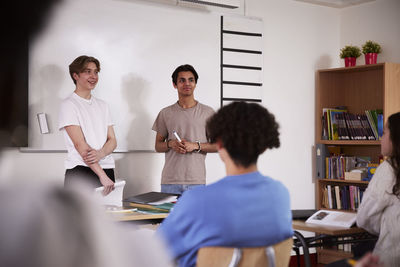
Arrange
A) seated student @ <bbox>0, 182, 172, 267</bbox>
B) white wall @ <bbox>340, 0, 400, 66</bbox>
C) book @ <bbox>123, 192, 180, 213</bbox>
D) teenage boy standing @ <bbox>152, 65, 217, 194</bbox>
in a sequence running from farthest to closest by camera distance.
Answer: white wall @ <bbox>340, 0, 400, 66</bbox> → teenage boy standing @ <bbox>152, 65, 217, 194</bbox> → book @ <bbox>123, 192, 180, 213</bbox> → seated student @ <bbox>0, 182, 172, 267</bbox>

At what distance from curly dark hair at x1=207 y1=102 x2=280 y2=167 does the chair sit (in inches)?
14.1

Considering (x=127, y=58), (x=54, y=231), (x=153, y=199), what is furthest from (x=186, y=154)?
(x=54, y=231)

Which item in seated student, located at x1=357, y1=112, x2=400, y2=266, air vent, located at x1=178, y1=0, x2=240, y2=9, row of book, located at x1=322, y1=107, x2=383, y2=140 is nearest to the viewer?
seated student, located at x1=357, y1=112, x2=400, y2=266

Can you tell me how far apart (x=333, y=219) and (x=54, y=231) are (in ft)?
9.81

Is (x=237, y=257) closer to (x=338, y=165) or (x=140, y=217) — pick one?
(x=140, y=217)

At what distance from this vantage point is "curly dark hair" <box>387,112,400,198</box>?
2.86 metres

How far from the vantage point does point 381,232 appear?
2.91 metres

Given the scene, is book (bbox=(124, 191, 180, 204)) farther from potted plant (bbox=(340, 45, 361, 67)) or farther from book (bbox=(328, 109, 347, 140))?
potted plant (bbox=(340, 45, 361, 67))

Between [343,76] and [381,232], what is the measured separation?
12.1ft

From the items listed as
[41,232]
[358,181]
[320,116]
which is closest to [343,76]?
[320,116]

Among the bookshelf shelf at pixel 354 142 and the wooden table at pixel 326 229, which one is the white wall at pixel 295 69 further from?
the wooden table at pixel 326 229

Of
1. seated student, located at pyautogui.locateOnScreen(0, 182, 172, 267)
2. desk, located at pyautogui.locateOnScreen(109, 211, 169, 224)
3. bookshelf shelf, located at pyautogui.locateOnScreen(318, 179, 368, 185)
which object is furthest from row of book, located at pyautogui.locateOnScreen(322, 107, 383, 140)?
seated student, located at pyautogui.locateOnScreen(0, 182, 172, 267)

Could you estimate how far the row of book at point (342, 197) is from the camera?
18.9 feet

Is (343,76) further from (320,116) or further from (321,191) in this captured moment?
(321,191)
